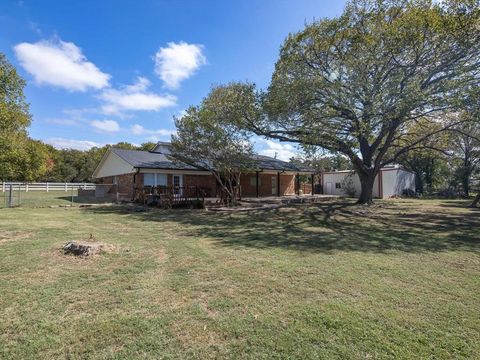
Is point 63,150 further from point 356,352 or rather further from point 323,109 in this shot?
point 356,352

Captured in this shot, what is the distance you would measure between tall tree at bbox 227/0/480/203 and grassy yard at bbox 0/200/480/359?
8.39 metres

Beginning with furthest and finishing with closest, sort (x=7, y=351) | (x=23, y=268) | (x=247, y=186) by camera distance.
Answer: (x=247, y=186)
(x=23, y=268)
(x=7, y=351)

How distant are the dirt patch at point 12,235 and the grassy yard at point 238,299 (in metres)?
0.05

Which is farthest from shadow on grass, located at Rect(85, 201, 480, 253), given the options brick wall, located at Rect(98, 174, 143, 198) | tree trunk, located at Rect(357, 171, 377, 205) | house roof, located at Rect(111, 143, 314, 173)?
brick wall, located at Rect(98, 174, 143, 198)

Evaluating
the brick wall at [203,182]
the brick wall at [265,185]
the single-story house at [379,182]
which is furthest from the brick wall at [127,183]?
the single-story house at [379,182]

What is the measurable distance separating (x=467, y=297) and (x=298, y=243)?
425 centimetres

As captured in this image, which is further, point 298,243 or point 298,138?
point 298,138

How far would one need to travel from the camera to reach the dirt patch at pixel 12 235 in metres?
7.94

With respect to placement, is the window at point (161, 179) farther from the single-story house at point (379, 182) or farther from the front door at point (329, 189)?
the front door at point (329, 189)

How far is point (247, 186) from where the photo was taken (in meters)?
26.7

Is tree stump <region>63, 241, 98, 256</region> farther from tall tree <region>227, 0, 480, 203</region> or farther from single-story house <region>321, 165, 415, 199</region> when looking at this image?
single-story house <region>321, 165, 415, 199</region>

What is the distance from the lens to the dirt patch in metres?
7.94

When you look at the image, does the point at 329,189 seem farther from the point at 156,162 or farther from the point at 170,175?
the point at 156,162

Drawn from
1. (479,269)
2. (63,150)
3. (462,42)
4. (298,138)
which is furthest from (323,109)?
(63,150)
